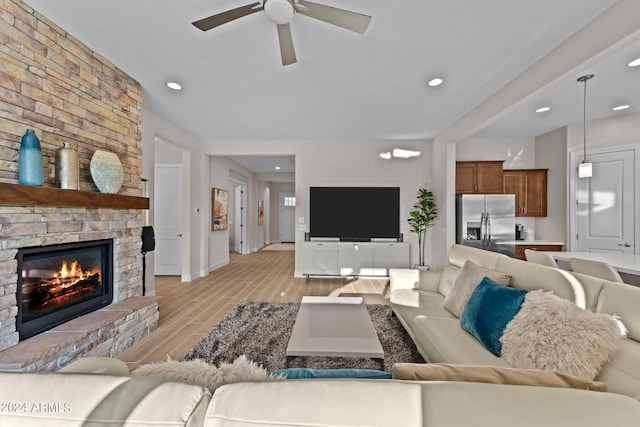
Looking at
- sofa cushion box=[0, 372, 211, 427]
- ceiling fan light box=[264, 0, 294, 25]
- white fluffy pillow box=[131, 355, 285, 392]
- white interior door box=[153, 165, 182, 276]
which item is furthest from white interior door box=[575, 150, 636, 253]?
white interior door box=[153, 165, 182, 276]

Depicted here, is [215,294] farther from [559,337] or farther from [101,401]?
[559,337]

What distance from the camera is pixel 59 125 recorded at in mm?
2236

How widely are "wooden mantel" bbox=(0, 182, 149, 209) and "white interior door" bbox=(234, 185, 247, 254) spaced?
5564 mm

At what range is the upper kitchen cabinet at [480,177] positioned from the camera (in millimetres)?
4840

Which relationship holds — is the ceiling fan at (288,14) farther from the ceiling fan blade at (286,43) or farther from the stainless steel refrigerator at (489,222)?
the stainless steel refrigerator at (489,222)

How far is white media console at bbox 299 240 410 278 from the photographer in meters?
5.05

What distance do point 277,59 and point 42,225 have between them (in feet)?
7.82

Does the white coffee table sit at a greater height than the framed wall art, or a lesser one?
lesser

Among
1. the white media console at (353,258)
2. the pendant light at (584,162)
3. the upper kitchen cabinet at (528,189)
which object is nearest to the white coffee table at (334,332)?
the white media console at (353,258)

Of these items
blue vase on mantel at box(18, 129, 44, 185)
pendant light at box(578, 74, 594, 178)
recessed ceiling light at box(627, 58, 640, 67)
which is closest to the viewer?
blue vase on mantel at box(18, 129, 44, 185)

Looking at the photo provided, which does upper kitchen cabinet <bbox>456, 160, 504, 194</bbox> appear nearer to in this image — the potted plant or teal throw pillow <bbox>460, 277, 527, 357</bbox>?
the potted plant

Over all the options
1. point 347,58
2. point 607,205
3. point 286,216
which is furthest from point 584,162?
point 286,216

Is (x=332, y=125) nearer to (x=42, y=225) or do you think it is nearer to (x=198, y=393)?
(x=42, y=225)

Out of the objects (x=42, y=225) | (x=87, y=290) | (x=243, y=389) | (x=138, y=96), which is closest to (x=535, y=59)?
(x=243, y=389)
